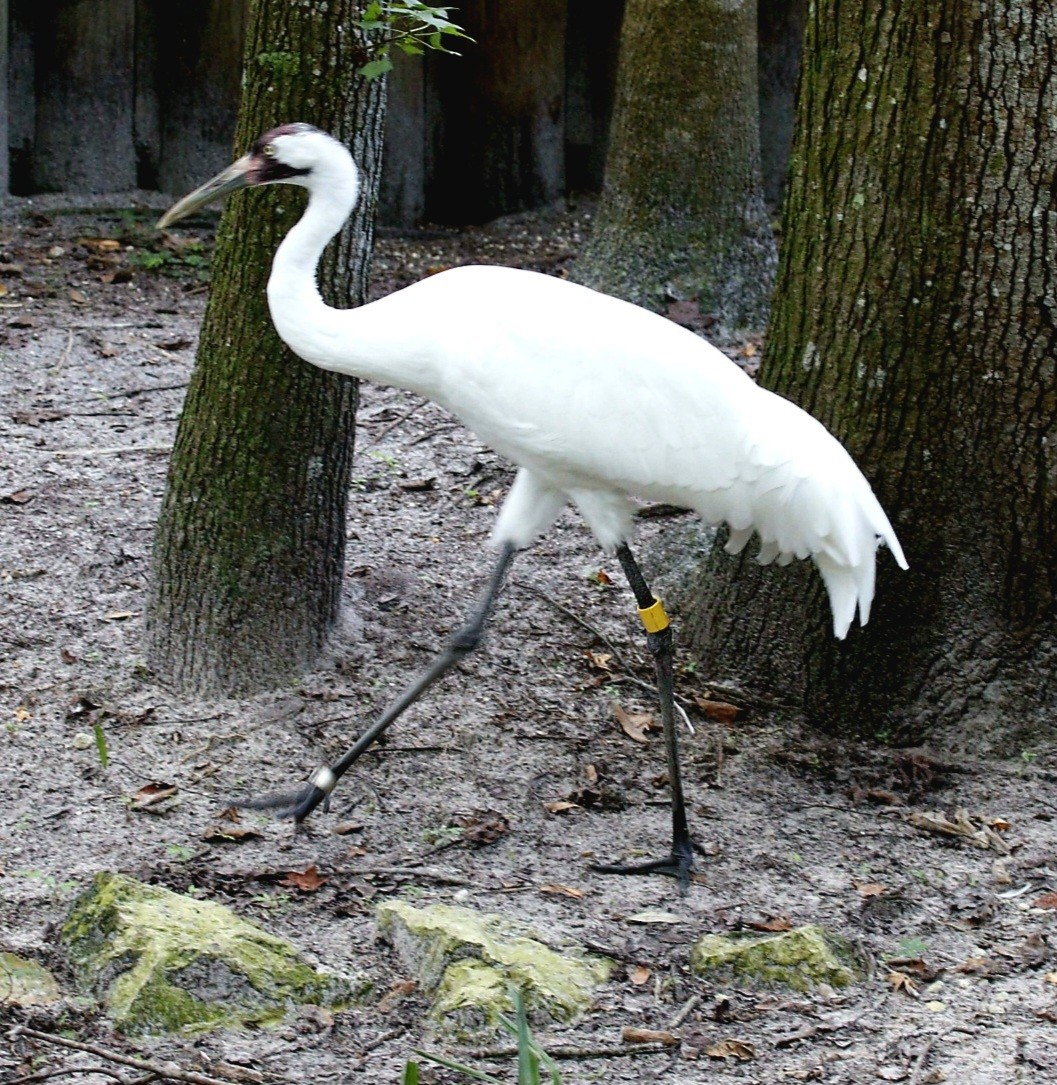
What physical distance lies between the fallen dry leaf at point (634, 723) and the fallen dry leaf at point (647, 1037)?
53.6 inches

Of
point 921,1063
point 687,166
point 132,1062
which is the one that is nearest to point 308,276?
point 132,1062

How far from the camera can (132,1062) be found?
2865mm

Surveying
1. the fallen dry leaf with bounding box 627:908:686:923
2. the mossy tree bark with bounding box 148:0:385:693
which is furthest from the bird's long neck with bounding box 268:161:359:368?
the fallen dry leaf with bounding box 627:908:686:923

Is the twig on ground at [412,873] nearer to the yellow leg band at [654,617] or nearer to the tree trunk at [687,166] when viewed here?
the yellow leg band at [654,617]

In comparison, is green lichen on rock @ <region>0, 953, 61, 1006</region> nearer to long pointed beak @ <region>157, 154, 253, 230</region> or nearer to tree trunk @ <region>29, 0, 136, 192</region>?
long pointed beak @ <region>157, 154, 253, 230</region>

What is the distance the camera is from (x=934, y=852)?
3916 mm

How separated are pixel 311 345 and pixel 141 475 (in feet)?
6.00

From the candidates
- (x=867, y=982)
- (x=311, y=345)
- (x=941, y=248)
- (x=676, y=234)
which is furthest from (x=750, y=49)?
(x=867, y=982)

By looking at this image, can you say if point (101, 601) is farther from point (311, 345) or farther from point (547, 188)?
point (547, 188)

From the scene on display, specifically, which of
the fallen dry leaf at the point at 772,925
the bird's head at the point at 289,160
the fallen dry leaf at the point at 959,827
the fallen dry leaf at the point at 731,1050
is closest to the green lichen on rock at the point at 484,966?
the fallen dry leaf at the point at 731,1050

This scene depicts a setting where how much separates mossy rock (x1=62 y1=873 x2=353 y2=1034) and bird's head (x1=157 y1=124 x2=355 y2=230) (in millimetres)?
1620

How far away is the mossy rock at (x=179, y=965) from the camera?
3.04 metres

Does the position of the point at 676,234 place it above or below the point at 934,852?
above

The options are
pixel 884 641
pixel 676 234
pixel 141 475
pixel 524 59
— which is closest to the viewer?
pixel 884 641
